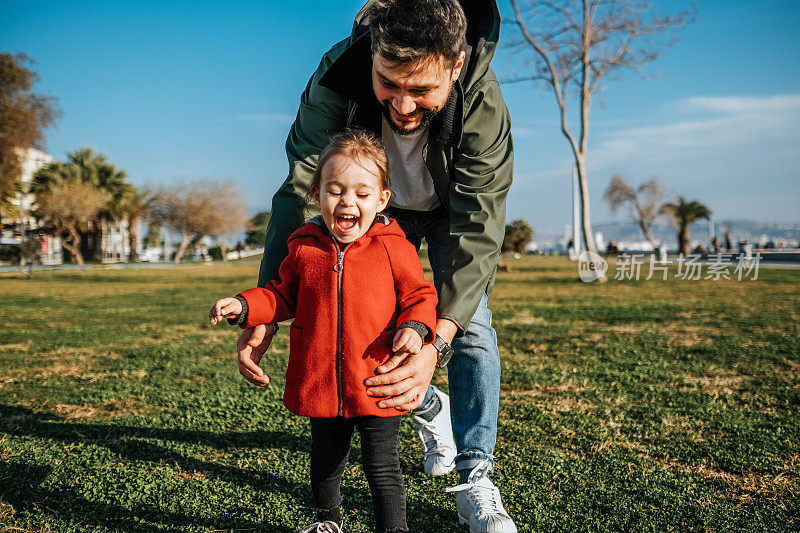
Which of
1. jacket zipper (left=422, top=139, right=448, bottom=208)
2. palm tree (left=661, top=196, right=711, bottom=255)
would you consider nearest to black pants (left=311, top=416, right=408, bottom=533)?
jacket zipper (left=422, top=139, right=448, bottom=208)

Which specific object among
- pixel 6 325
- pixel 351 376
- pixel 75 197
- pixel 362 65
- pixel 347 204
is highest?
pixel 75 197

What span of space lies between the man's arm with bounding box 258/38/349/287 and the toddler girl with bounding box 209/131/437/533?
0.26 m

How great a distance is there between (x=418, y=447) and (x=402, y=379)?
141cm

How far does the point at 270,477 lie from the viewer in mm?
2611

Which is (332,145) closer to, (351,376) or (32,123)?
(351,376)

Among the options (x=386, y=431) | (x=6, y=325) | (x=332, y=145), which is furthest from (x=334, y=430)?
(x=6, y=325)

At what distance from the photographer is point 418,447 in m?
3.03

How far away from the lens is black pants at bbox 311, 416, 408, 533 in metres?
1.88

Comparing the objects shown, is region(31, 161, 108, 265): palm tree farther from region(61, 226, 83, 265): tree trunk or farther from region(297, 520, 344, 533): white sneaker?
region(297, 520, 344, 533): white sneaker

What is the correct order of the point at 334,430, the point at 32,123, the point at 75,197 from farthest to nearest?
the point at 75,197
the point at 32,123
the point at 334,430

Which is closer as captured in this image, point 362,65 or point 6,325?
point 362,65

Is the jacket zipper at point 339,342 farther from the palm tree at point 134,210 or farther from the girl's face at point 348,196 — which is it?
the palm tree at point 134,210

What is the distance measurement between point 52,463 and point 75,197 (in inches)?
1973

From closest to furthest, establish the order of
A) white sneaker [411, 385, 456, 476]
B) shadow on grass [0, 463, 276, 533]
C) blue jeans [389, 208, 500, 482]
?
shadow on grass [0, 463, 276, 533] < blue jeans [389, 208, 500, 482] < white sneaker [411, 385, 456, 476]
